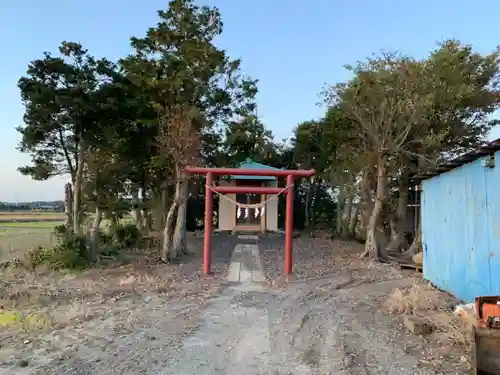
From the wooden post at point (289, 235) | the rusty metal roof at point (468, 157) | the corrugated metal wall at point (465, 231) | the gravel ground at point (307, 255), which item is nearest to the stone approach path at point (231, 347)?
the wooden post at point (289, 235)

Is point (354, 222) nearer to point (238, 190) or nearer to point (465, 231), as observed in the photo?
point (238, 190)

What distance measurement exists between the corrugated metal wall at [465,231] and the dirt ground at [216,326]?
45 cm

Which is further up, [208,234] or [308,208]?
[308,208]

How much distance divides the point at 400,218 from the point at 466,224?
949cm

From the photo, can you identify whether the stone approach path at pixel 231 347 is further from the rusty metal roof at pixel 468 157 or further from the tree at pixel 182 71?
the tree at pixel 182 71

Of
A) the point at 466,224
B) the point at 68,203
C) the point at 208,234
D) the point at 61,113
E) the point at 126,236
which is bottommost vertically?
the point at 126,236

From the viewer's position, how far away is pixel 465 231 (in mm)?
7113

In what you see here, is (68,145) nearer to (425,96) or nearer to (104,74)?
(104,74)

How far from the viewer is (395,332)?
552 cm

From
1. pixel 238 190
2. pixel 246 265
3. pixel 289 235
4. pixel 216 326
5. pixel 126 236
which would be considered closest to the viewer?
pixel 216 326

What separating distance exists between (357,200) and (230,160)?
26.2ft

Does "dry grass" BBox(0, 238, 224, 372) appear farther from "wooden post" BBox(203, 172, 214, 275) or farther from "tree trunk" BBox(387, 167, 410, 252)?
"tree trunk" BBox(387, 167, 410, 252)

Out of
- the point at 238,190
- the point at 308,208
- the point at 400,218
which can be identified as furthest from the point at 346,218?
the point at 238,190

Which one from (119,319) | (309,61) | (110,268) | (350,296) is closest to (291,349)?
(119,319)
